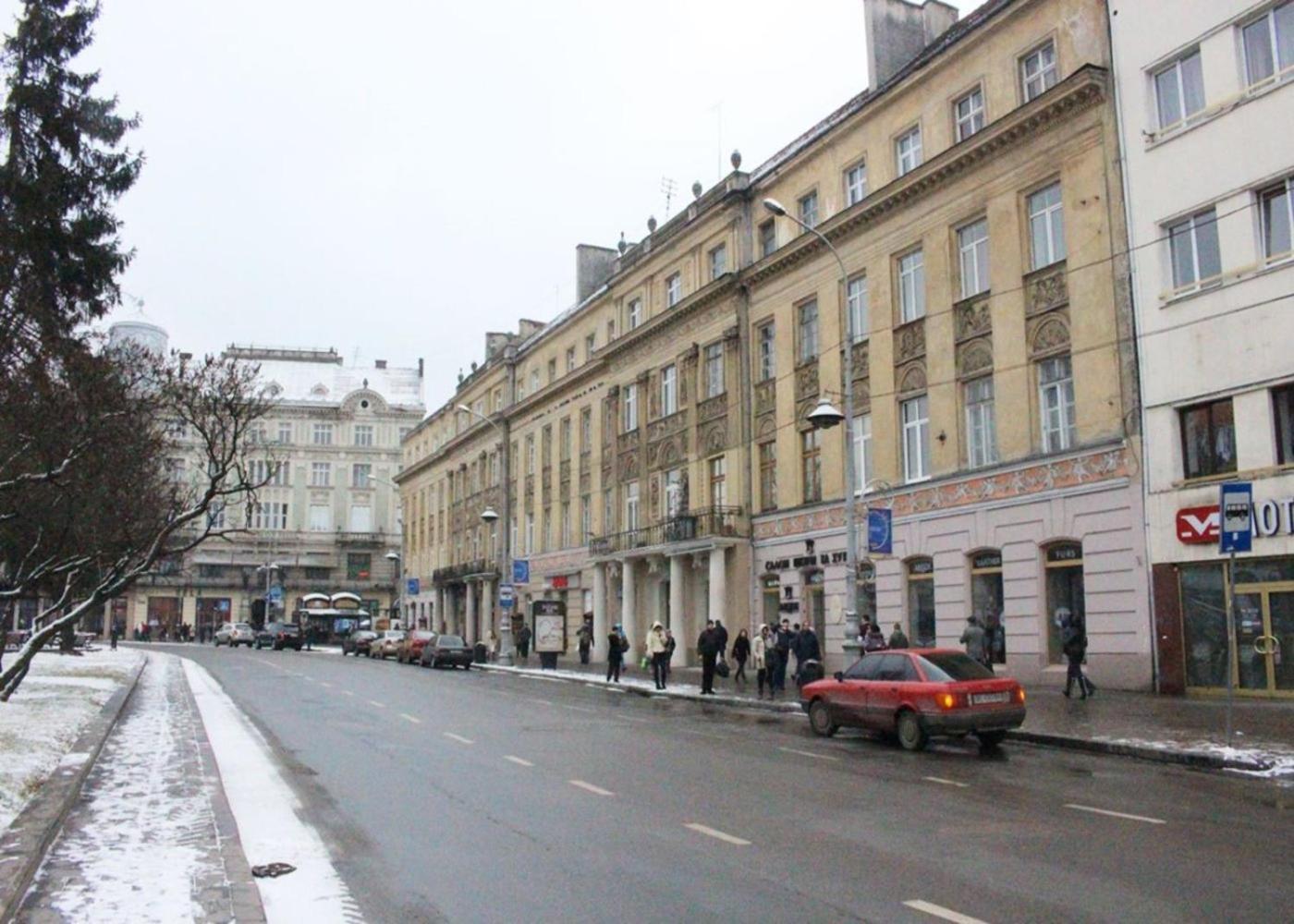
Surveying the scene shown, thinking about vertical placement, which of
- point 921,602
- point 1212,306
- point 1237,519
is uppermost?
point 1212,306

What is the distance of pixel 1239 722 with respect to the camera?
17672 millimetres

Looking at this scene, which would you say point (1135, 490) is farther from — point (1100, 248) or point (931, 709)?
point (931, 709)

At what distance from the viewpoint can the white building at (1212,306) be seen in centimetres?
2072

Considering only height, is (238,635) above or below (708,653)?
below

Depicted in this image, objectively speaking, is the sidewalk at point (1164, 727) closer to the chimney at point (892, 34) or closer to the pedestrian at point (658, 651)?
the pedestrian at point (658, 651)

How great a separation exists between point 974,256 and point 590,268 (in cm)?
2980

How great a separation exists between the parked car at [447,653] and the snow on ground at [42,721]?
13.7 metres

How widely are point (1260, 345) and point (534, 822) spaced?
17.4 metres

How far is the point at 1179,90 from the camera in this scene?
23.1m

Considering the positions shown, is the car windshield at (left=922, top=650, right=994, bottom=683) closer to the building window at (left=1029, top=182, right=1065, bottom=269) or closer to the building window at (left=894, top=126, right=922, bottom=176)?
the building window at (left=1029, top=182, right=1065, bottom=269)

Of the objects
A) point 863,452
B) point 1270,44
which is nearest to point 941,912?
point 1270,44

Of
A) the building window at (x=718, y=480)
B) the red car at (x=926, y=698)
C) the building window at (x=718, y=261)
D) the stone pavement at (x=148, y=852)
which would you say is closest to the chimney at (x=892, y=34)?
the building window at (x=718, y=261)

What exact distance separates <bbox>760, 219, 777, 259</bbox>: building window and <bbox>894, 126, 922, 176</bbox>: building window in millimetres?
6234

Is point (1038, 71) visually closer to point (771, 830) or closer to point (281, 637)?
point (771, 830)
